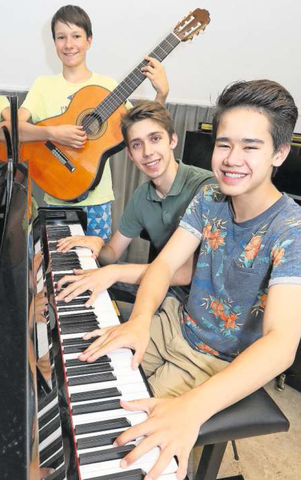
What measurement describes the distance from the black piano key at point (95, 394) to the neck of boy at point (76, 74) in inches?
69.6

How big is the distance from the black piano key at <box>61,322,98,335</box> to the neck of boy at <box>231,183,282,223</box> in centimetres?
53

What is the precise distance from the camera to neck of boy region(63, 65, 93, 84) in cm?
208

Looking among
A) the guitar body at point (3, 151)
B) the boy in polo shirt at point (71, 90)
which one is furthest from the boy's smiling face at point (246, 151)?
the boy in polo shirt at point (71, 90)

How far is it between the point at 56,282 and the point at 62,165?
41.4 inches

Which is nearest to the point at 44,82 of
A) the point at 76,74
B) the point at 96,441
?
the point at 76,74

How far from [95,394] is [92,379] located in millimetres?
45

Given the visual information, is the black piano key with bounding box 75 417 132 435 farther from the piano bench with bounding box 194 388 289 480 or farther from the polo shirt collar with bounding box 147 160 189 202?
the polo shirt collar with bounding box 147 160 189 202

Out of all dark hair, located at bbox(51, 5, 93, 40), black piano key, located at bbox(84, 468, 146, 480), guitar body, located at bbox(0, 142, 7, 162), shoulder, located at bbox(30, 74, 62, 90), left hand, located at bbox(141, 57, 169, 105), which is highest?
dark hair, located at bbox(51, 5, 93, 40)

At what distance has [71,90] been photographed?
2078 millimetres

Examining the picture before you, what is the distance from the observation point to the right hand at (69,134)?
1975 mm

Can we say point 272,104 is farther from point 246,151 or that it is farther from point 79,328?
point 79,328

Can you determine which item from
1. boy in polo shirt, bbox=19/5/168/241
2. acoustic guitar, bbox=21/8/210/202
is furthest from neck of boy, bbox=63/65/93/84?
acoustic guitar, bbox=21/8/210/202

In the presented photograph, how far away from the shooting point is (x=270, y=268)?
1.06 metres

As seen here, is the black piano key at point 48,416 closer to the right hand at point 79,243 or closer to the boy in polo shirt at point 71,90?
the right hand at point 79,243
